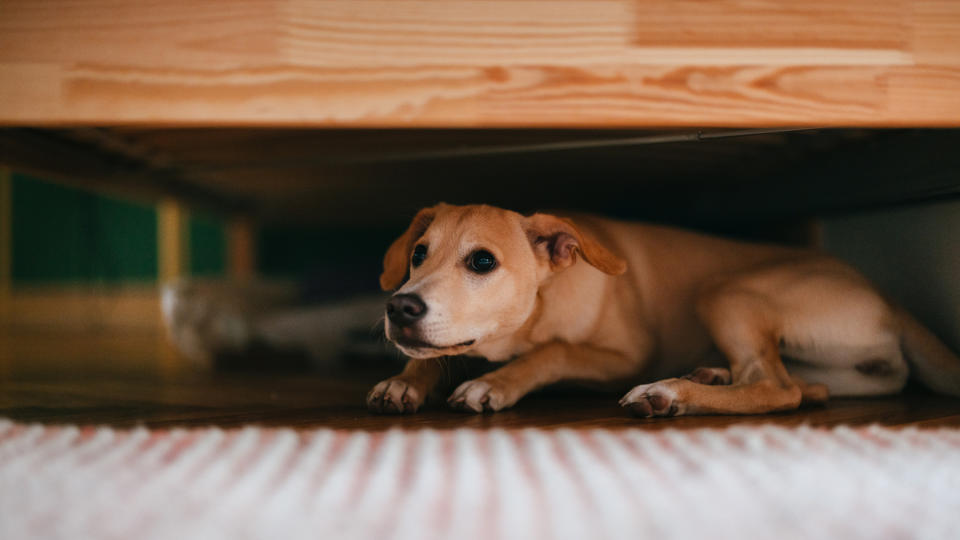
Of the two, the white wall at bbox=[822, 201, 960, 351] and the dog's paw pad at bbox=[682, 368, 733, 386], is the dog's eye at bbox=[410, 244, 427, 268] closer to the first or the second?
the dog's paw pad at bbox=[682, 368, 733, 386]

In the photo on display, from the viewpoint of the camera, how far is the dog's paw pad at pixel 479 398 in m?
1.34

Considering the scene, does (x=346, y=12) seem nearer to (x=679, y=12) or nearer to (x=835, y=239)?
(x=679, y=12)

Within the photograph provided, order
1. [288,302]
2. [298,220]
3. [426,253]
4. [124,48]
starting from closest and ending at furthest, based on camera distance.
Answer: [124,48] < [426,253] < [288,302] < [298,220]

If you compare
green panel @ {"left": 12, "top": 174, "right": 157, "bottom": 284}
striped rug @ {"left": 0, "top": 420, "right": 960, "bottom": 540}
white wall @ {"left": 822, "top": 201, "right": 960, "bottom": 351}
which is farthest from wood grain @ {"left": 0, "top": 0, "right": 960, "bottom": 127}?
green panel @ {"left": 12, "top": 174, "right": 157, "bottom": 284}

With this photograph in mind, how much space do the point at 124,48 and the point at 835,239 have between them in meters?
2.00

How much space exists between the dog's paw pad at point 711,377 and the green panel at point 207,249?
155 inches

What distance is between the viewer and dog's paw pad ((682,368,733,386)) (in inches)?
58.7

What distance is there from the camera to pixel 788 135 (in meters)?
1.72

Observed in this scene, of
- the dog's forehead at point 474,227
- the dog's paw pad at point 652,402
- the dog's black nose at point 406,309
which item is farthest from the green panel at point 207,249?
the dog's paw pad at point 652,402

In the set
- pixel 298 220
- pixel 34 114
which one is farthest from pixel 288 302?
pixel 34 114

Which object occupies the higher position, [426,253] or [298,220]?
[426,253]

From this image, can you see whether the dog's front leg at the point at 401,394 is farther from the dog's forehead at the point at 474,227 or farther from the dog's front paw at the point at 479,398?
the dog's forehead at the point at 474,227

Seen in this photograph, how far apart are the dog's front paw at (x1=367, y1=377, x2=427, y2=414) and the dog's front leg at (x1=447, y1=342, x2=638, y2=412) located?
71 mm

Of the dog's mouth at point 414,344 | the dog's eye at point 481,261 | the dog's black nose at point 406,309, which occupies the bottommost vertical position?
the dog's mouth at point 414,344
